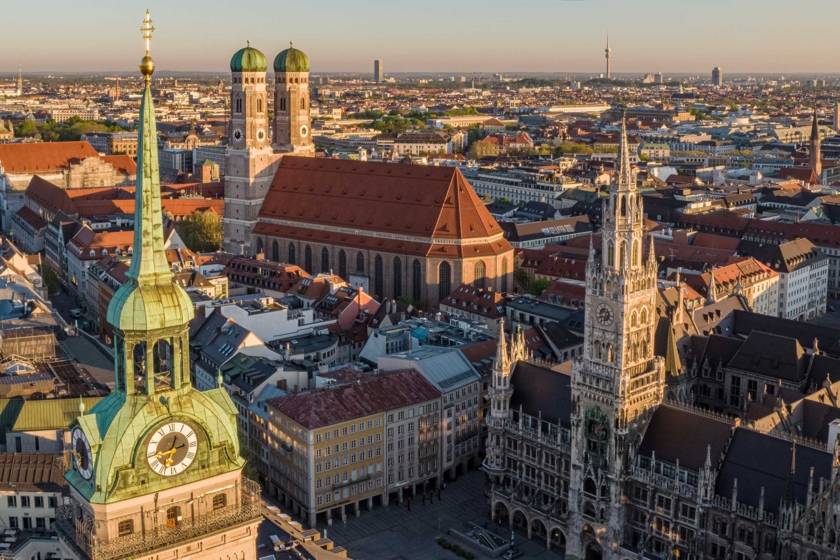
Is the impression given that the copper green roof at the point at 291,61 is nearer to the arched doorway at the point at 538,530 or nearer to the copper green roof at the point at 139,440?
the arched doorway at the point at 538,530

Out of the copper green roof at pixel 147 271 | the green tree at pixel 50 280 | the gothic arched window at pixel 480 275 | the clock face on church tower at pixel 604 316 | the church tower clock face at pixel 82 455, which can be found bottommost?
the green tree at pixel 50 280

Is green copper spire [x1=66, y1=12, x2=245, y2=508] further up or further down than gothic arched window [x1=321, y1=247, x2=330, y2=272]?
further up

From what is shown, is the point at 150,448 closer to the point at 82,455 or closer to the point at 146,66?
the point at 82,455

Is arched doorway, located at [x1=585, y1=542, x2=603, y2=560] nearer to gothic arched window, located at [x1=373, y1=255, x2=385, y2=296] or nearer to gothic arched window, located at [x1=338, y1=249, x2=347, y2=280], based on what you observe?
gothic arched window, located at [x1=373, y1=255, x2=385, y2=296]


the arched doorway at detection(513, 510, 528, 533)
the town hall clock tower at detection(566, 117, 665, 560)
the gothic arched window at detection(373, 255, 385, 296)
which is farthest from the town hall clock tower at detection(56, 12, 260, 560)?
the gothic arched window at detection(373, 255, 385, 296)

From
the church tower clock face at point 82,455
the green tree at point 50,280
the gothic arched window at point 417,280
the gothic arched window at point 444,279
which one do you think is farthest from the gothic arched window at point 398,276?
the church tower clock face at point 82,455

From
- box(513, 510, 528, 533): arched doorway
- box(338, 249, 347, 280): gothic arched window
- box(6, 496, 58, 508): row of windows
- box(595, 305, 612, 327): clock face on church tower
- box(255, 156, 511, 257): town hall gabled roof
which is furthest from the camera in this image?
box(338, 249, 347, 280): gothic arched window
